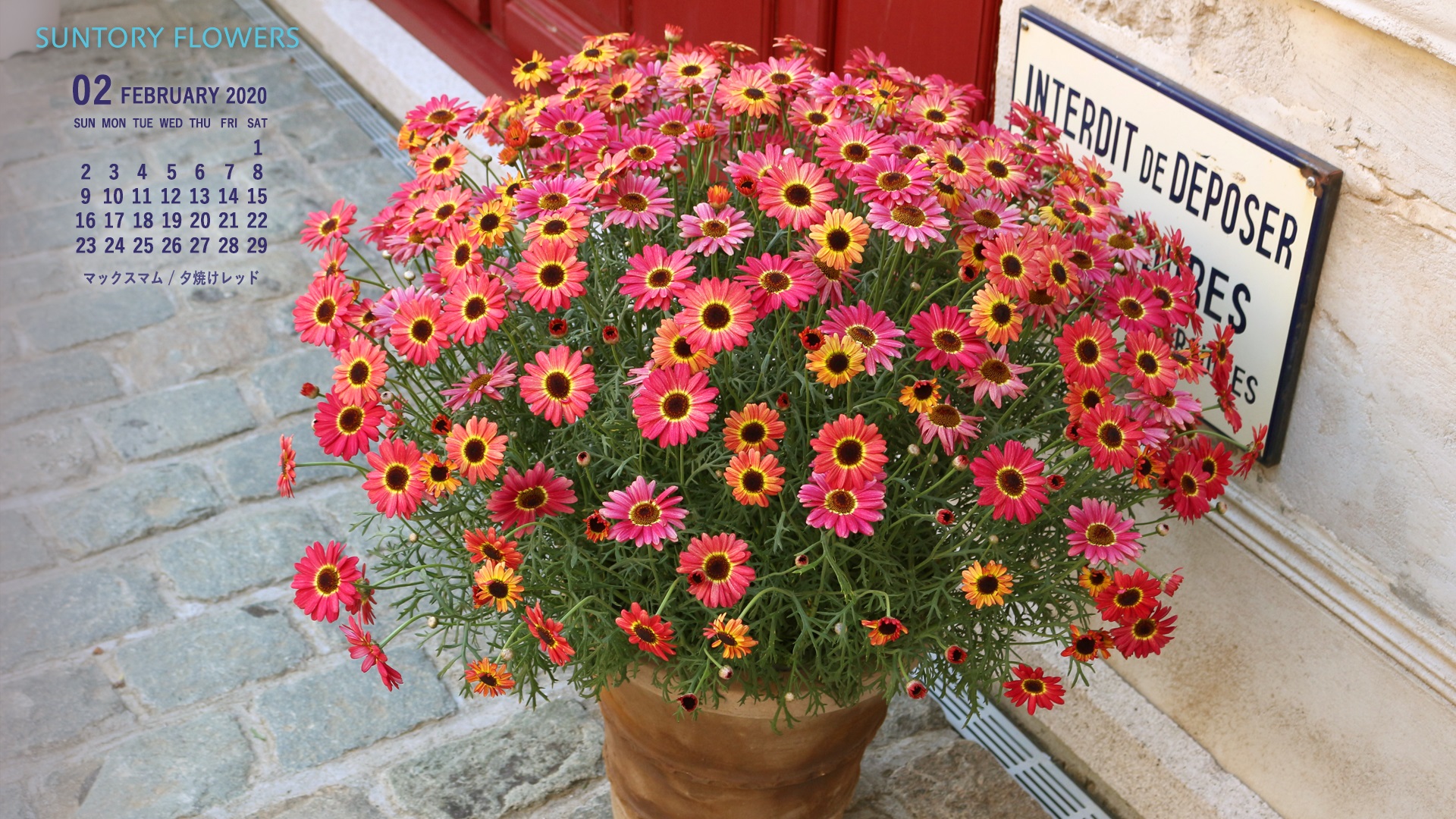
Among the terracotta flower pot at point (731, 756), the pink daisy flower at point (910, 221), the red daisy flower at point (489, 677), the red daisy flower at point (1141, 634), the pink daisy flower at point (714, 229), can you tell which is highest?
the pink daisy flower at point (910, 221)

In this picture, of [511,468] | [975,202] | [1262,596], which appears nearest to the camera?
[511,468]

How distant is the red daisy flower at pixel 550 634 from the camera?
1.46m

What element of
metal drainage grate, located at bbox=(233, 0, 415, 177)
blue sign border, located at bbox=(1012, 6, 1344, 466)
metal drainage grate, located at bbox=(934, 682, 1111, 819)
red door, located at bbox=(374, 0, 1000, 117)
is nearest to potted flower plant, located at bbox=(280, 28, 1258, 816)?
blue sign border, located at bbox=(1012, 6, 1344, 466)

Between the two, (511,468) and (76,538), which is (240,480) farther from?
(511,468)

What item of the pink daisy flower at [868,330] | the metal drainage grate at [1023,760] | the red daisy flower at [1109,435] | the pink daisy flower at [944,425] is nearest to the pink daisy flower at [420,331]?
the pink daisy flower at [868,330]

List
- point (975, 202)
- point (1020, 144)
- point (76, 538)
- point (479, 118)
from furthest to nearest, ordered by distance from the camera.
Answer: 1. point (76, 538)
2. point (479, 118)
3. point (1020, 144)
4. point (975, 202)

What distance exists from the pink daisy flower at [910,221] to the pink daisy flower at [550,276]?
13.5 inches

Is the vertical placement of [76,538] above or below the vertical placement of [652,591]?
below

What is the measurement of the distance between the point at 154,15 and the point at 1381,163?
476cm

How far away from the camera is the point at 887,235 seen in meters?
1.63

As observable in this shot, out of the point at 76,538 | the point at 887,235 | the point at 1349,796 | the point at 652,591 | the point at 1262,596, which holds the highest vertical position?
the point at 887,235

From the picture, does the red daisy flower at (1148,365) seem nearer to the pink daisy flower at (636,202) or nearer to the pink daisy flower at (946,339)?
the pink daisy flower at (946,339)

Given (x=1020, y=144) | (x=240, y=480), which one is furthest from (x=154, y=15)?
(x=1020, y=144)

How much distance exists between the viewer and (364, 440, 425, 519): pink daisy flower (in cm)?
146
